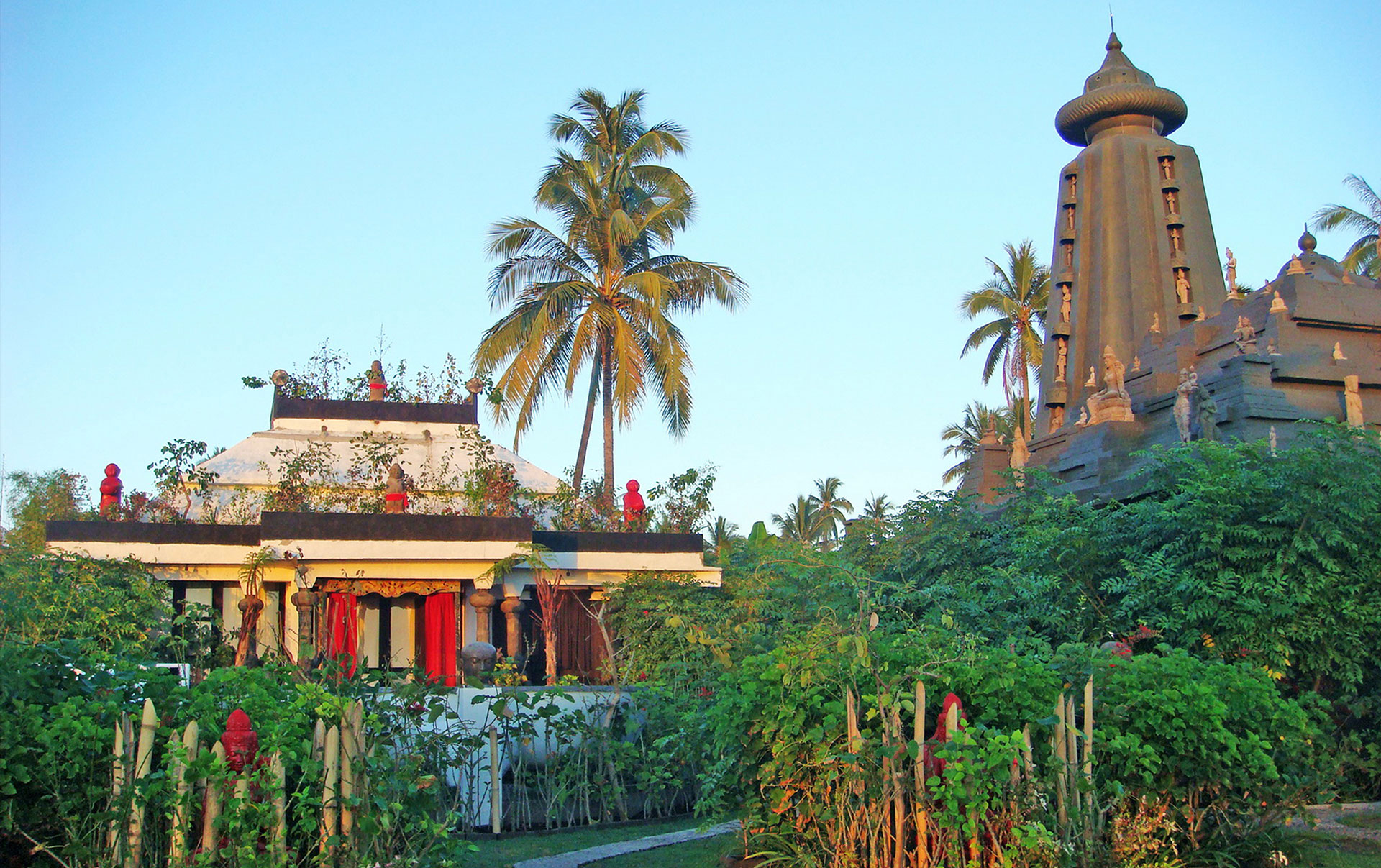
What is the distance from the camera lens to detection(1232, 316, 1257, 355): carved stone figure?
19.9 meters

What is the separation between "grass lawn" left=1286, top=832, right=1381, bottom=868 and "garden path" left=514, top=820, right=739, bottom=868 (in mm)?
3355

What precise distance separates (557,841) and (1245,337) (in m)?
15.8

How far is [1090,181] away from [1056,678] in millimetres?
21794

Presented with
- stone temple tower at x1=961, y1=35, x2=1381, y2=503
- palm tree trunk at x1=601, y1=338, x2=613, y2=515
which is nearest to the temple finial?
stone temple tower at x1=961, y1=35, x2=1381, y2=503

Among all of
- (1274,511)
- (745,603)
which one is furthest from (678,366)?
(1274,511)

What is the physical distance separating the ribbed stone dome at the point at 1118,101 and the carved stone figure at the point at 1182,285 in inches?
149

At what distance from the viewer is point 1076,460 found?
19.8 meters

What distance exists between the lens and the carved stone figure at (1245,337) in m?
19.9

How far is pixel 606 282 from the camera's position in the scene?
2350 centimetres

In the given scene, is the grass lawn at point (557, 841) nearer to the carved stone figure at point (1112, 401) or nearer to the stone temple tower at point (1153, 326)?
the stone temple tower at point (1153, 326)

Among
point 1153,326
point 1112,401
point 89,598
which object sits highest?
point 1153,326

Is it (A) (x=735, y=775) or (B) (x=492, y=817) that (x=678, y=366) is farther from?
(A) (x=735, y=775)

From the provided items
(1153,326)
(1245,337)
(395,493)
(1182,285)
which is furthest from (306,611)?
(1182,285)

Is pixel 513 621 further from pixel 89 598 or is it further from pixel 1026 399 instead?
pixel 1026 399
